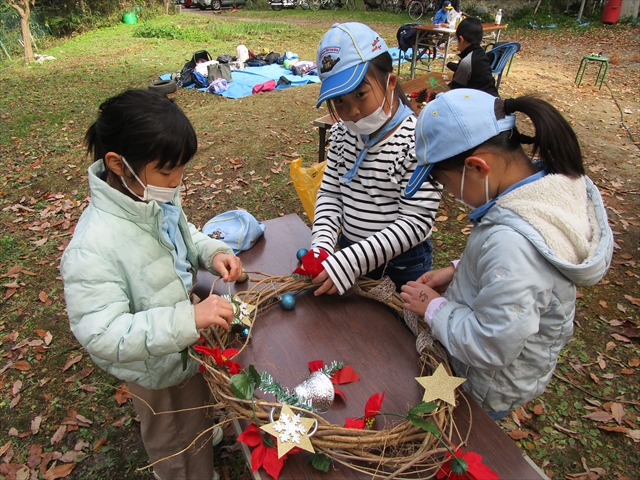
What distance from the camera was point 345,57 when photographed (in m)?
1.64

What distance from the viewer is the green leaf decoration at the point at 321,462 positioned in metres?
1.06

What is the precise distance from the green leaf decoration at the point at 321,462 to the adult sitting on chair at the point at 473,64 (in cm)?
515

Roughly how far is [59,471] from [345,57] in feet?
9.16

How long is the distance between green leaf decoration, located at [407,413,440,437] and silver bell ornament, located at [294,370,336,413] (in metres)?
0.26

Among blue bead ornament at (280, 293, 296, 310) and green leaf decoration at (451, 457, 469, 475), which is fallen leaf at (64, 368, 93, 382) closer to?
blue bead ornament at (280, 293, 296, 310)

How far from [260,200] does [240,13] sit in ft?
69.3

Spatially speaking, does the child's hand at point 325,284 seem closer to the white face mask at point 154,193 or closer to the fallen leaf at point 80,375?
the white face mask at point 154,193

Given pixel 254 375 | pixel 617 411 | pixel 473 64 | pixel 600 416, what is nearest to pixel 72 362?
pixel 254 375

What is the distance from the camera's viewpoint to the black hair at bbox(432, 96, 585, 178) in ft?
3.67

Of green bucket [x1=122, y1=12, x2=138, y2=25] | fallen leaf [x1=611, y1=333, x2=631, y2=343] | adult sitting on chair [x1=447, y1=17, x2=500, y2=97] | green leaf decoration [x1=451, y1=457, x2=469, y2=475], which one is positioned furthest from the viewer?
green bucket [x1=122, y1=12, x2=138, y2=25]

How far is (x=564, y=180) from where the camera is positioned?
1149 mm

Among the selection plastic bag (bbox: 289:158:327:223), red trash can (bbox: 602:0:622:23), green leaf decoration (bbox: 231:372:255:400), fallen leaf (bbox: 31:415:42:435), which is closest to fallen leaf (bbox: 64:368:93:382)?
fallen leaf (bbox: 31:415:42:435)

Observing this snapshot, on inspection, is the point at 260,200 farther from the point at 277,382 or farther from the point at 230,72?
the point at 230,72

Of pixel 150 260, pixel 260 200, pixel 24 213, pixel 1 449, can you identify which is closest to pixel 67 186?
pixel 24 213
